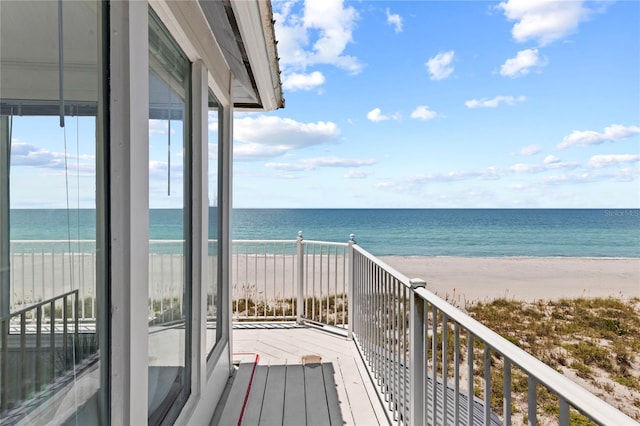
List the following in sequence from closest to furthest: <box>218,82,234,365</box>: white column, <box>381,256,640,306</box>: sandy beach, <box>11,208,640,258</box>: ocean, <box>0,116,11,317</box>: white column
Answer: <box>0,116,11,317</box>: white column < <box>218,82,234,365</box>: white column < <box>381,256,640,306</box>: sandy beach < <box>11,208,640,258</box>: ocean

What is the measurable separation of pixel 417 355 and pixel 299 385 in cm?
164

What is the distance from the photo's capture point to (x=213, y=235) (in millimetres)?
2537

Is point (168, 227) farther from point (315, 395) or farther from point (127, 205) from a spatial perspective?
point (315, 395)

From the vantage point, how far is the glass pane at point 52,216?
65 cm

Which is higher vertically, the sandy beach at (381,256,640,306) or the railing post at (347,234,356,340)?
the railing post at (347,234,356,340)

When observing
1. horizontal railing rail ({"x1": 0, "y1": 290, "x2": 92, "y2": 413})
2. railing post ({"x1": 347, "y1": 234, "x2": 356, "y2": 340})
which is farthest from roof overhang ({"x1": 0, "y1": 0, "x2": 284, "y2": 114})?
railing post ({"x1": 347, "y1": 234, "x2": 356, "y2": 340})

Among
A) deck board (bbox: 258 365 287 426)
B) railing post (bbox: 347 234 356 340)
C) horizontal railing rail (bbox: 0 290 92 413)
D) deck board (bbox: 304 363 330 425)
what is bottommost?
deck board (bbox: 258 365 287 426)

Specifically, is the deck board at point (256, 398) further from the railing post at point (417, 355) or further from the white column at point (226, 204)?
the railing post at point (417, 355)

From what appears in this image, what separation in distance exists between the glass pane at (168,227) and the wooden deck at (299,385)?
0.95 m

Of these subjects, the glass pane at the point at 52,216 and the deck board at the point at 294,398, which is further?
the deck board at the point at 294,398

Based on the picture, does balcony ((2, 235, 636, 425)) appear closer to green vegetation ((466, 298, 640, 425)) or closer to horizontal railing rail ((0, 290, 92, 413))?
horizontal railing rail ((0, 290, 92, 413))

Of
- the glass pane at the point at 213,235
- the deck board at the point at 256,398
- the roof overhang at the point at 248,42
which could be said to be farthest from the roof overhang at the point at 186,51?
the deck board at the point at 256,398

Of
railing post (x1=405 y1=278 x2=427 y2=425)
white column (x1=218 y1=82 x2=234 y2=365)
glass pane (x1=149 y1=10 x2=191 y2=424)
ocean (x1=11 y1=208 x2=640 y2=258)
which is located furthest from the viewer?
ocean (x1=11 y1=208 x2=640 y2=258)

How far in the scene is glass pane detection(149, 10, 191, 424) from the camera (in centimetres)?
141
